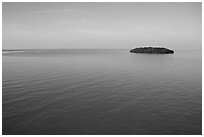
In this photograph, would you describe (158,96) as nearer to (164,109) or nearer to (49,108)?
(164,109)

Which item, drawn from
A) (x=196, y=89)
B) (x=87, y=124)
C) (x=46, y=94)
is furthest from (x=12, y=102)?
(x=196, y=89)

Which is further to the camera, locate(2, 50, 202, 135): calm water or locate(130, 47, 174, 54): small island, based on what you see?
locate(130, 47, 174, 54): small island

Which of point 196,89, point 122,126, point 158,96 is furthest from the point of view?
point 196,89

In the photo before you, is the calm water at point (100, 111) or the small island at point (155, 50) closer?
the calm water at point (100, 111)

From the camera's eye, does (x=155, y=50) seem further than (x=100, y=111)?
Yes

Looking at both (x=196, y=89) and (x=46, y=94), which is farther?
(x=196, y=89)

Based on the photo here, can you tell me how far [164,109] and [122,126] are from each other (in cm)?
627

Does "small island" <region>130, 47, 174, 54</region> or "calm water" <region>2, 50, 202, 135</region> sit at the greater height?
"small island" <region>130, 47, 174, 54</region>

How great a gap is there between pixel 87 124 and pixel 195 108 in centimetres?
1235

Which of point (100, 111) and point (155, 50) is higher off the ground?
point (155, 50)

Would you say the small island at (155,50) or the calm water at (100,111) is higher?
the small island at (155,50)

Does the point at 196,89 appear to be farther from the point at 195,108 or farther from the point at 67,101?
the point at 67,101

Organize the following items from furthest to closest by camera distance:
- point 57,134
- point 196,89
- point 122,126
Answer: point 196,89 < point 122,126 < point 57,134

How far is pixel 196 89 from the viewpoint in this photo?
25.3 meters
